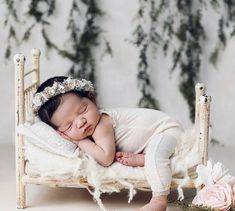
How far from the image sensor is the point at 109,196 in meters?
2.80

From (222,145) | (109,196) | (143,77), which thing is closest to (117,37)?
(143,77)

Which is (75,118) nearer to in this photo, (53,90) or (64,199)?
(53,90)

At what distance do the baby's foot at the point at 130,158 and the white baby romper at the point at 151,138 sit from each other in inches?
1.5

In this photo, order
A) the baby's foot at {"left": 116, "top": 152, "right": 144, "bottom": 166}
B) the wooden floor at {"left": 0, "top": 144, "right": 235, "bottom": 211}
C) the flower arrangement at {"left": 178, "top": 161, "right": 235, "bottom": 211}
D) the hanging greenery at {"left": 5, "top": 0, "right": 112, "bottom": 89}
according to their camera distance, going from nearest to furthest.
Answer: the flower arrangement at {"left": 178, "top": 161, "right": 235, "bottom": 211}, the baby's foot at {"left": 116, "top": 152, "right": 144, "bottom": 166}, the wooden floor at {"left": 0, "top": 144, "right": 235, "bottom": 211}, the hanging greenery at {"left": 5, "top": 0, "right": 112, "bottom": 89}

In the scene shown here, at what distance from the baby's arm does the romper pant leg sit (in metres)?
0.15

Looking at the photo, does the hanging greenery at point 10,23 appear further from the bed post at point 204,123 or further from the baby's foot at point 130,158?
the bed post at point 204,123

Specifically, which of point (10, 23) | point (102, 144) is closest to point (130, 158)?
point (102, 144)

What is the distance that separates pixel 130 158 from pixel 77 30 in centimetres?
135

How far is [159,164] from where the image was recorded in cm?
247

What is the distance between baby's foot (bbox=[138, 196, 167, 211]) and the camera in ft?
7.97

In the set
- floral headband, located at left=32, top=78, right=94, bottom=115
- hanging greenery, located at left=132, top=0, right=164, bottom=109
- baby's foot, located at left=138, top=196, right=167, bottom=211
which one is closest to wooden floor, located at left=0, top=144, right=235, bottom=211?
baby's foot, located at left=138, top=196, right=167, bottom=211

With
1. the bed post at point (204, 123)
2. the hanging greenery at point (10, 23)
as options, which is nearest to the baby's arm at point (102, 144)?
the bed post at point (204, 123)

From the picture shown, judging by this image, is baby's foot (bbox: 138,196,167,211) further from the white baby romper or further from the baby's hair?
the baby's hair

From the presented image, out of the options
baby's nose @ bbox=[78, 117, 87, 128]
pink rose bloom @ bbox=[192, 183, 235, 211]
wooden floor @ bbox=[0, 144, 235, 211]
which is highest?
baby's nose @ bbox=[78, 117, 87, 128]
